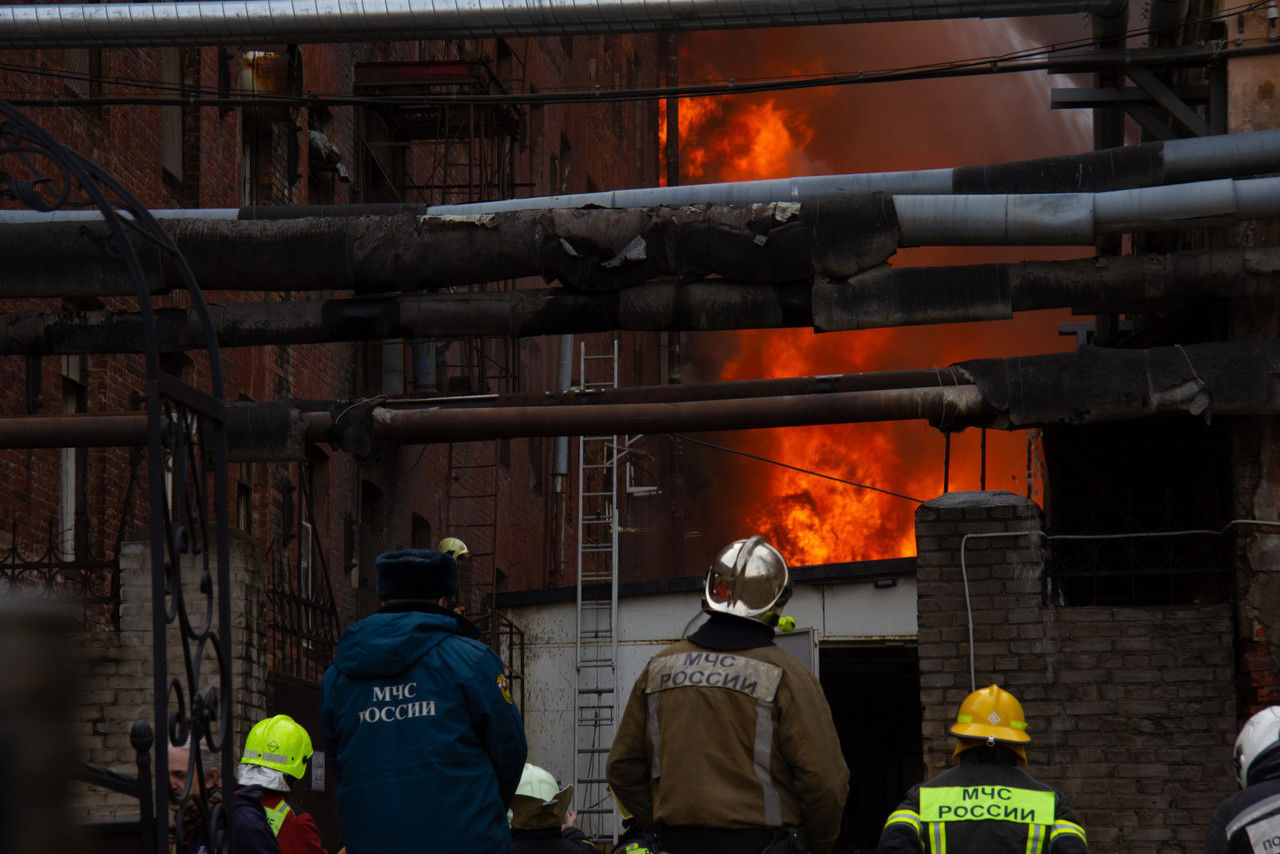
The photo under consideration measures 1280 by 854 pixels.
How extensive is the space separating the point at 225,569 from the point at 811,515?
117 ft

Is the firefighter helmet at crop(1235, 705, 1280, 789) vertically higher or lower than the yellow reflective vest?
higher

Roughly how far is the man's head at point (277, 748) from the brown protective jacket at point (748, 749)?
251cm

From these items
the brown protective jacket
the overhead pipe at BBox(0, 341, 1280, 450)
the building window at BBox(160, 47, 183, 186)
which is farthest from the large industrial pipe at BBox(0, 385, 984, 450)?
the building window at BBox(160, 47, 183, 186)

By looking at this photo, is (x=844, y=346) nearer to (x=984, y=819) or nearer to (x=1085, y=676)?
(x=1085, y=676)

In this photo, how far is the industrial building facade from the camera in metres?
9.90

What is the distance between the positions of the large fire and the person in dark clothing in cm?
3027

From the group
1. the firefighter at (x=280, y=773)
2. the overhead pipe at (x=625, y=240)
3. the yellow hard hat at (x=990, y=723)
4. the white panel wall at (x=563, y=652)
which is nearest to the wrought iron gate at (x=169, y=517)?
the firefighter at (x=280, y=773)

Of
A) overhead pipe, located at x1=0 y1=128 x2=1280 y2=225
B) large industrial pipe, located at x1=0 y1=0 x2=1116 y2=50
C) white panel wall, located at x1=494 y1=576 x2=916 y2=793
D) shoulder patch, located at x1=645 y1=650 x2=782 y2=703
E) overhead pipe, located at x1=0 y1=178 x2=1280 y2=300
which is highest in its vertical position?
large industrial pipe, located at x1=0 y1=0 x2=1116 y2=50

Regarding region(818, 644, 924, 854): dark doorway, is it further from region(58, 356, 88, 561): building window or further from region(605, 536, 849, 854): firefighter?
region(605, 536, 849, 854): firefighter

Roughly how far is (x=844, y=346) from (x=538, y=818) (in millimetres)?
34587

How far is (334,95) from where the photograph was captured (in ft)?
73.3

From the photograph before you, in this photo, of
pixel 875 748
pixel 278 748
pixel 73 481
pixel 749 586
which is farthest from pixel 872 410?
pixel 875 748

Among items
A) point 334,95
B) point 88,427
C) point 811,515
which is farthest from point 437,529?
point 88,427

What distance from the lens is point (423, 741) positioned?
5797mm
